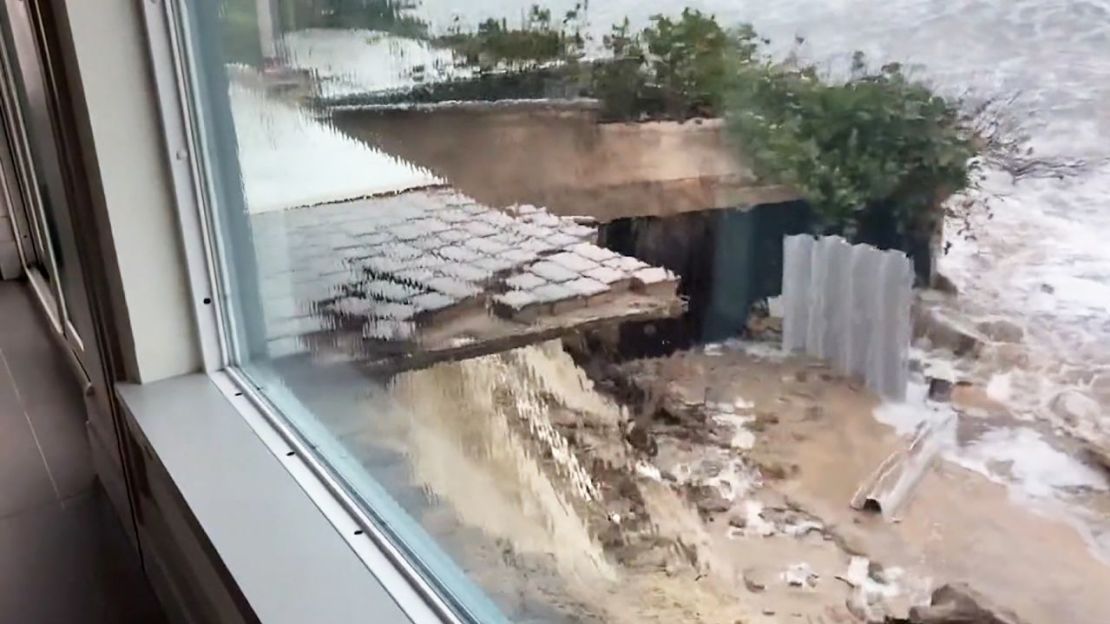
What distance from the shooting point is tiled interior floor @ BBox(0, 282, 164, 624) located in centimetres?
168

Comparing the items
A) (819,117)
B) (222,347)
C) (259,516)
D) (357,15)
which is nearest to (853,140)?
(819,117)

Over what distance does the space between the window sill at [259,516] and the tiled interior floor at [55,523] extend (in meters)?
0.36

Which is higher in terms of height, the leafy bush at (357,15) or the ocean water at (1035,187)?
the leafy bush at (357,15)

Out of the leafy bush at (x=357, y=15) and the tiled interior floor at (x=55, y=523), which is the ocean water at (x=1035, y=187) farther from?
the tiled interior floor at (x=55, y=523)

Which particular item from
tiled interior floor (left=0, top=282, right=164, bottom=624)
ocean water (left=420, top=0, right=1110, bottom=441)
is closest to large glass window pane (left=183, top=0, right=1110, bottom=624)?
ocean water (left=420, top=0, right=1110, bottom=441)

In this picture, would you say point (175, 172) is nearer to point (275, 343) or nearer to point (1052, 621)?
point (275, 343)

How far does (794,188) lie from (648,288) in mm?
202

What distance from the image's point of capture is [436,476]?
3.98ft

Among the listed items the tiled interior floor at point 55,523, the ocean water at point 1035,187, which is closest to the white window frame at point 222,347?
the tiled interior floor at point 55,523

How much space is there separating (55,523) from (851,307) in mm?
1771

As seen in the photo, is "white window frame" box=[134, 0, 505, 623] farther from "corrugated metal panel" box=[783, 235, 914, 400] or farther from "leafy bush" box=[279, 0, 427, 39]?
"corrugated metal panel" box=[783, 235, 914, 400]

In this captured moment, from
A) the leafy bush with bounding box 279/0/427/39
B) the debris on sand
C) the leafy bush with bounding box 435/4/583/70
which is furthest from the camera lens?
the leafy bush with bounding box 279/0/427/39

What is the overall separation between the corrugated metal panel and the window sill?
573 mm

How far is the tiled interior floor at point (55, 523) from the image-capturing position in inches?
66.1
